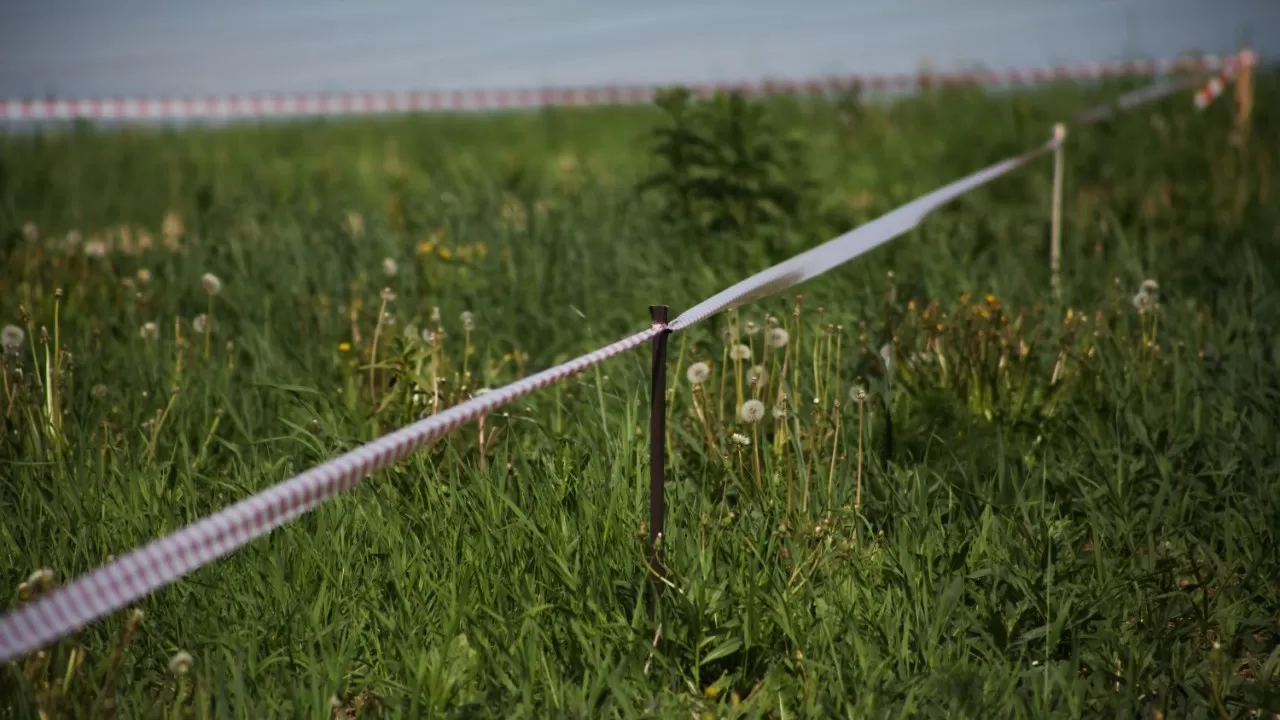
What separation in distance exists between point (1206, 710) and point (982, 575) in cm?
58

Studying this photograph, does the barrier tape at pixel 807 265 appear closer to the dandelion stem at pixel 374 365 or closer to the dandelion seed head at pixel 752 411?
the dandelion seed head at pixel 752 411

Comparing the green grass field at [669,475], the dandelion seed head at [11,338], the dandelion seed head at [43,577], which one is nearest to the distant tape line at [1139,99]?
the green grass field at [669,475]

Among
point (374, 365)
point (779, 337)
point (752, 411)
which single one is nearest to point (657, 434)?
point (752, 411)

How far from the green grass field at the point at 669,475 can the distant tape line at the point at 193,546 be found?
0.47 m

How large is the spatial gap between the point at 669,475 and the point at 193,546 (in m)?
1.83

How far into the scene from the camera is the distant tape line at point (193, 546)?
1918mm

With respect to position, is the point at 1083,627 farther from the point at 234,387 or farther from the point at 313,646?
the point at 234,387

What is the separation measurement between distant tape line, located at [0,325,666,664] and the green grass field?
47 cm

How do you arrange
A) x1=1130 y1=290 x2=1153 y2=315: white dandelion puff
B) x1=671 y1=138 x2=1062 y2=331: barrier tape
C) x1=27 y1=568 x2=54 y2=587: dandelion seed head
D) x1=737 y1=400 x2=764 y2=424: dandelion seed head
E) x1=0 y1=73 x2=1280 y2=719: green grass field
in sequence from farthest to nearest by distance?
1. x1=1130 y1=290 x2=1153 y2=315: white dandelion puff
2. x1=737 y1=400 x2=764 y2=424: dandelion seed head
3. x1=671 y1=138 x2=1062 y2=331: barrier tape
4. x1=0 y1=73 x2=1280 y2=719: green grass field
5. x1=27 y1=568 x2=54 y2=587: dandelion seed head

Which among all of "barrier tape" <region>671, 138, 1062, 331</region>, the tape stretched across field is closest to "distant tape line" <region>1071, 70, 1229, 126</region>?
"barrier tape" <region>671, 138, 1062, 331</region>

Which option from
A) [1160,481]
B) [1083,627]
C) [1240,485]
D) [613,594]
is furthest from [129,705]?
[1240,485]

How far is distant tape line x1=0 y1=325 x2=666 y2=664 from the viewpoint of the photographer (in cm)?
192

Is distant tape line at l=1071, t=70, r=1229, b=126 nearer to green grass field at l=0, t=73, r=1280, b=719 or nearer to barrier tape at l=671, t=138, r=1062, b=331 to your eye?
green grass field at l=0, t=73, r=1280, b=719

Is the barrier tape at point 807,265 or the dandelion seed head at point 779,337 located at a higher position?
the barrier tape at point 807,265
